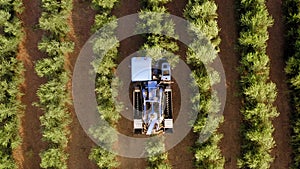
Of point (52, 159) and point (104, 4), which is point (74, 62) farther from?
point (52, 159)

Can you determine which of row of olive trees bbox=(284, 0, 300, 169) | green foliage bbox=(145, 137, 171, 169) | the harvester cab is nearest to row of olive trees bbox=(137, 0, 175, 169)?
green foliage bbox=(145, 137, 171, 169)

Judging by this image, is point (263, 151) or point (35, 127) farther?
point (35, 127)

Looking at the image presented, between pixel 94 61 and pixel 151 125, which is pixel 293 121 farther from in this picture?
pixel 94 61

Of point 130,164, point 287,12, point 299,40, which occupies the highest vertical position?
point 287,12

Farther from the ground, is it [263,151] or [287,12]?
[287,12]

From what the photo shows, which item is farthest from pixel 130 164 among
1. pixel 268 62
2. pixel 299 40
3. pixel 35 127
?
pixel 299 40

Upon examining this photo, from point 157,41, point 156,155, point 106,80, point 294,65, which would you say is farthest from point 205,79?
point 106,80
